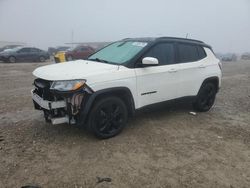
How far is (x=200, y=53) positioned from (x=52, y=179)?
4.43 metres

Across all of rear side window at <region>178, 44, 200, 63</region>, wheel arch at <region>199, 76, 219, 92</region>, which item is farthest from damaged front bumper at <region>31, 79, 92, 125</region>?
wheel arch at <region>199, 76, 219, 92</region>

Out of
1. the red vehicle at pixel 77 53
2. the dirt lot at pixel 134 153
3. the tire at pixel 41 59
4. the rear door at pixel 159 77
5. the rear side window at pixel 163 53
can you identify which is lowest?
the tire at pixel 41 59

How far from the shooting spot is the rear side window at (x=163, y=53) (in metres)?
5.30

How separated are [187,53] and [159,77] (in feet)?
3.91

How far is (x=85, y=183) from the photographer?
341 cm

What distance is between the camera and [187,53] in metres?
6.00

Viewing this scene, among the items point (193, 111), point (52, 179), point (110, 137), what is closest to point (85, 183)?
point (52, 179)

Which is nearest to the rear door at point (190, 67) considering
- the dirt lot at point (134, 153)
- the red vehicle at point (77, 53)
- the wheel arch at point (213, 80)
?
the wheel arch at point (213, 80)

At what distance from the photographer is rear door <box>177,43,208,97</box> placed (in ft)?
19.0

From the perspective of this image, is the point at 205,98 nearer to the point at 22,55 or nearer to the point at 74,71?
the point at 74,71

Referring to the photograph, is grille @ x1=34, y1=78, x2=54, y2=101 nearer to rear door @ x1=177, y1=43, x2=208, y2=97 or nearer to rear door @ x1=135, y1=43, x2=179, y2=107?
rear door @ x1=135, y1=43, x2=179, y2=107

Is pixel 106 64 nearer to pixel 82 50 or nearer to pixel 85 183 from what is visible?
pixel 85 183

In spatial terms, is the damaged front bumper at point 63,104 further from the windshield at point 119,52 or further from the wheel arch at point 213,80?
the wheel arch at point 213,80

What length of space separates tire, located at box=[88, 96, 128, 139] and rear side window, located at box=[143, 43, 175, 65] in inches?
46.3
